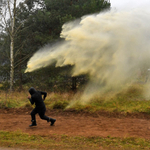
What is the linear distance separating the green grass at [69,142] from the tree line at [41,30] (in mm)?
7910

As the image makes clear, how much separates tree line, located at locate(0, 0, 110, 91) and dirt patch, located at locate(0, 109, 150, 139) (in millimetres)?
5260

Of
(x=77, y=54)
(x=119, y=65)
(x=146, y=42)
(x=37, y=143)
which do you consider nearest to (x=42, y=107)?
(x=37, y=143)

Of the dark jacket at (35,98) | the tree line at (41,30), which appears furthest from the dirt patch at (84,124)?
the tree line at (41,30)

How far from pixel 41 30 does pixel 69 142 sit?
1261 cm

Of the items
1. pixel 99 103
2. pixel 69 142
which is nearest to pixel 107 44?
pixel 99 103

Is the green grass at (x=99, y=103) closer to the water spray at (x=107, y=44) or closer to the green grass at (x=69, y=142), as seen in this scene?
the water spray at (x=107, y=44)

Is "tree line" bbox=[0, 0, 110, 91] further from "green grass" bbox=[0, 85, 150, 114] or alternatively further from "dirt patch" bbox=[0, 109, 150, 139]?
"dirt patch" bbox=[0, 109, 150, 139]

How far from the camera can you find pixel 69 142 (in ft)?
18.7

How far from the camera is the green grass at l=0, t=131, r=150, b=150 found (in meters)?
5.29

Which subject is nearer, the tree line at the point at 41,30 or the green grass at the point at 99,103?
the green grass at the point at 99,103

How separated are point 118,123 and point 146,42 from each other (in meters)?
5.24

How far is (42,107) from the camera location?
7.11 m

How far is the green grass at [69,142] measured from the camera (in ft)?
17.3

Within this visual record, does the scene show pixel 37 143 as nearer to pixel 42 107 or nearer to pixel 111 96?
pixel 42 107
